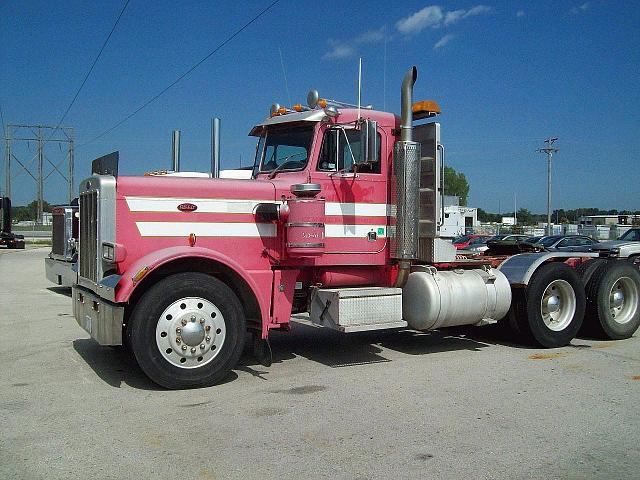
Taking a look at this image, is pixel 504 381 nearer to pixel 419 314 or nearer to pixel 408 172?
pixel 419 314

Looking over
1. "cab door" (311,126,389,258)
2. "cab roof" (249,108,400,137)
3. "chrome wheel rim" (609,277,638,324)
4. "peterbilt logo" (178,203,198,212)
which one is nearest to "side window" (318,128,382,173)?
"cab door" (311,126,389,258)

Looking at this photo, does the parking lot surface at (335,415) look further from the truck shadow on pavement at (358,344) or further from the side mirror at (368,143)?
the side mirror at (368,143)

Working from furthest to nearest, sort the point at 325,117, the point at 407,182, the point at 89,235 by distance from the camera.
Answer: the point at 407,182, the point at 325,117, the point at 89,235

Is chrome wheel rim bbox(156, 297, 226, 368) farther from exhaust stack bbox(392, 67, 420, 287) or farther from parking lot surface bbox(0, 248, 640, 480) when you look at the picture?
exhaust stack bbox(392, 67, 420, 287)

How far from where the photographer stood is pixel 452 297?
7824 millimetres

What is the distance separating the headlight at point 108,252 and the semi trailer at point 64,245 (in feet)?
23.2

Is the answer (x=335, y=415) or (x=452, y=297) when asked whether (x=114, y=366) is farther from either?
(x=452, y=297)

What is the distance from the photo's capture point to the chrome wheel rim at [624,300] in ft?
31.6

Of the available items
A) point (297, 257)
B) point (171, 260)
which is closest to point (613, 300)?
point (297, 257)

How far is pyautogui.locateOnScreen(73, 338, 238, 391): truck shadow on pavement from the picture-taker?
663 cm

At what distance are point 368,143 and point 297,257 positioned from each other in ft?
5.01

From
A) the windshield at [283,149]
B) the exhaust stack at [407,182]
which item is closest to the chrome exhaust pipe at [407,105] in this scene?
the exhaust stack at [407,182]

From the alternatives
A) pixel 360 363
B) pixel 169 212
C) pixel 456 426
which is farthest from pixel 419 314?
pixel 169 212

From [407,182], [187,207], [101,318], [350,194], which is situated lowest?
[101,318]
